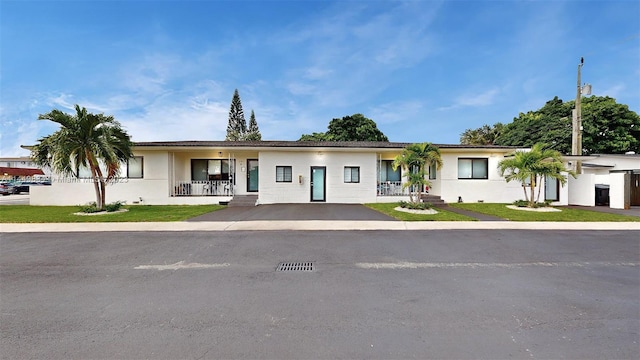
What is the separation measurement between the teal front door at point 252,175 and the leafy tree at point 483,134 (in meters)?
32.7

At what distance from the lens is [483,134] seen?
37.6 meters

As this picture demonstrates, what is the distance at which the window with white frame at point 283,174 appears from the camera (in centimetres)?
1496

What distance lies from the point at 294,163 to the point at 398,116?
67.9 feet

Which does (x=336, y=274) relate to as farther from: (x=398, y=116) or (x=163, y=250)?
(x=398, y=116)

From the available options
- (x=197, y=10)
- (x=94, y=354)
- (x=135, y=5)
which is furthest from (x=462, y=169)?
Result: (x=135, y=5)

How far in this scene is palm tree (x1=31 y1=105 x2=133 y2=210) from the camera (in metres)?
9.98

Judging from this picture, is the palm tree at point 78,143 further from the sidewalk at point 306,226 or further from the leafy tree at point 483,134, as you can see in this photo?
the leafy tree at point 483,134

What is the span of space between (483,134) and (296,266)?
41.8 meters

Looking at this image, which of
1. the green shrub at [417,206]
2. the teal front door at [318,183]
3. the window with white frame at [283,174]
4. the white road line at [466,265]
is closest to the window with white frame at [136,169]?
the window with white frame at [283,174]

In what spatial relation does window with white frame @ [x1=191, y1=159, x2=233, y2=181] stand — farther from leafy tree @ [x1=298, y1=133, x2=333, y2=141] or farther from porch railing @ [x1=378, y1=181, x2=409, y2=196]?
leafy tree @ [x1=298, y1=133, x2=333, y2=141]

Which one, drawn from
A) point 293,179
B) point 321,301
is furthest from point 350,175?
point 321,301

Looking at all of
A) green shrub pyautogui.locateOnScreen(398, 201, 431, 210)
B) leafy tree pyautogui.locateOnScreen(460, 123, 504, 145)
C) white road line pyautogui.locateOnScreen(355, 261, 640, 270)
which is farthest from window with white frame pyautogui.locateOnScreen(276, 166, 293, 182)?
leafy tree pyautogui.locateOnScreen(460, 123, 504, 145)

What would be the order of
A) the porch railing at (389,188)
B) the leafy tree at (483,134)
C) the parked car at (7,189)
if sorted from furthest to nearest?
1. the leafy tree at (483,134)
2. the parked car at (7,189)
3. the porch railing at (389,188)

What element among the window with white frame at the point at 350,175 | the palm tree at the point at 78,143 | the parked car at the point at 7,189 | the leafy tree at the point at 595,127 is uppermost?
the leafy tree at the point at 595,127
